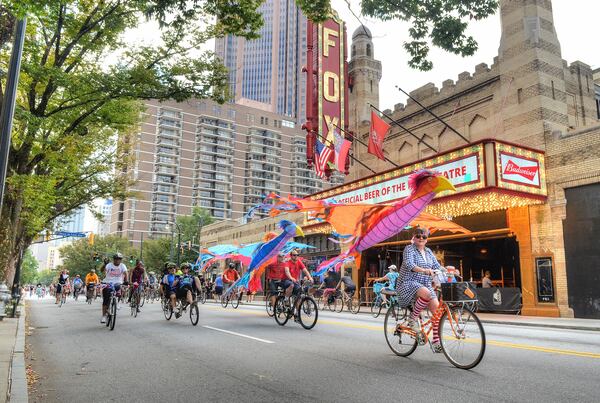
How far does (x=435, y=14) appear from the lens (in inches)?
341

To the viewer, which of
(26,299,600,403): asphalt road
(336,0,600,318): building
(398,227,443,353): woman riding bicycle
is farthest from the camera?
(336,0,600,318): building

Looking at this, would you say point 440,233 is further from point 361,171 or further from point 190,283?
point 190,283

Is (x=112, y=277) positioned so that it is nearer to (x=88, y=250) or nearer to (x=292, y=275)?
(x=292, y=275)

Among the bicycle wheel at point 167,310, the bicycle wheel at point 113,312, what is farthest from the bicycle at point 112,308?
the bicycle wheel at point 167,310

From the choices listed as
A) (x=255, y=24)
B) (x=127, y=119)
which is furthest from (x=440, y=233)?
(x=255, y=24)

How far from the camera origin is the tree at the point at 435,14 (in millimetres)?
8438

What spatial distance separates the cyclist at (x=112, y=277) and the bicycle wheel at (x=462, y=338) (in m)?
9.67

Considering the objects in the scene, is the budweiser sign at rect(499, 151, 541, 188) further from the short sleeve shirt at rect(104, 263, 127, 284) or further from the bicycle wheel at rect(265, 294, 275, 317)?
the short sleeve shirt at rect(104, 263, 127, 284)

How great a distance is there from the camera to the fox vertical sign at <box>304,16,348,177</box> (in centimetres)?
3031

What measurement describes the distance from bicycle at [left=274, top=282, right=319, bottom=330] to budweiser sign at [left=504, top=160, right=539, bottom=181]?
1074 centimetres

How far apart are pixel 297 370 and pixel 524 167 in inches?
656

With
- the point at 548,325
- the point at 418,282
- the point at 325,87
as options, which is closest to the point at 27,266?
the point at 325,87

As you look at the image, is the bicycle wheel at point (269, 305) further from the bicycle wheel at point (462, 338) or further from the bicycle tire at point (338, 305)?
the bicycle wheel at point (462, 338)

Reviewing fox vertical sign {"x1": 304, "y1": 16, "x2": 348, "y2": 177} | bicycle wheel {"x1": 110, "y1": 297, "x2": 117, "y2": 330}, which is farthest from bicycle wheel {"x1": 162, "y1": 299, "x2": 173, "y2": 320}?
fox vertical sign {"x1": 304, "y1": 16, "x2": 348, "y2": 177}
